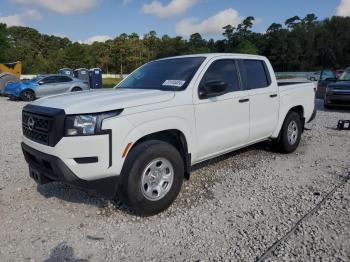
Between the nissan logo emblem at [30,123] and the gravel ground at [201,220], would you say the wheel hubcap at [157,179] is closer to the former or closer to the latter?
the gravel ground at [201,220]

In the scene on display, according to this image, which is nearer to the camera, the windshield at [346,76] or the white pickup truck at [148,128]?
the white pickup truck at [148,128]

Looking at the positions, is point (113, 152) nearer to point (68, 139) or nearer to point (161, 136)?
point (68, 139)

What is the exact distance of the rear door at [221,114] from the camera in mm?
4289

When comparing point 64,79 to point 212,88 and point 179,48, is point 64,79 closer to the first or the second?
point 212,88

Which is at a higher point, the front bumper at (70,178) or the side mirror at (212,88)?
the side mirror at (212,88)

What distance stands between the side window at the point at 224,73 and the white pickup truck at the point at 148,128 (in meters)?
0.01

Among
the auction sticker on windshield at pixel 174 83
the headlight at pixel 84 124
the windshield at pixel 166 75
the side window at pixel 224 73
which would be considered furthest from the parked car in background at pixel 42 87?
the headlight at pixel 84 124

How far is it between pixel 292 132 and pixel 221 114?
2411 millimetres

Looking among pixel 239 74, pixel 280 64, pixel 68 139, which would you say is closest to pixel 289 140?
pixel 239 74

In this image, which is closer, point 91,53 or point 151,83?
point 151,83

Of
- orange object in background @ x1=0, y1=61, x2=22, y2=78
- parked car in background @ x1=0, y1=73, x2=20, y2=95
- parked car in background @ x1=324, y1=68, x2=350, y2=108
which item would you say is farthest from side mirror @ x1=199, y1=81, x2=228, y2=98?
orange object in background @ x1=0, y1=61, x2=22, y2=78

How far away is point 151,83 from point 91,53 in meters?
74.3

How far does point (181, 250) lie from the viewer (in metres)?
3.18

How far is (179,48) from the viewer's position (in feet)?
270
